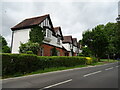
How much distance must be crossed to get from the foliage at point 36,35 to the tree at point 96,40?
2366cm

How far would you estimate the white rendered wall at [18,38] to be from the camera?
2491cm

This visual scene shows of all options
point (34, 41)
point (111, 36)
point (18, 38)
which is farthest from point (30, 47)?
point (111, 36)

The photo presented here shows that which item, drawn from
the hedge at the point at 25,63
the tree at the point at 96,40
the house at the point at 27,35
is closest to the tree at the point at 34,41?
the house at the point at 27,35

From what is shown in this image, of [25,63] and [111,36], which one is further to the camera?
[111,36]

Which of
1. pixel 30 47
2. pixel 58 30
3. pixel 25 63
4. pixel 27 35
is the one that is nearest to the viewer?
pixel 25 63

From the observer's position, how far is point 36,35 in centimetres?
2300

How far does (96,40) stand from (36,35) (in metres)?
24.9

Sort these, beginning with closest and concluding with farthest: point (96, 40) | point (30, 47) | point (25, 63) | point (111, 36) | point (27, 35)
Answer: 1. point (25, 63)
2. point (30, 47)
3. point (27, 35)
4. point (96, 40)
5. point (111, 36)

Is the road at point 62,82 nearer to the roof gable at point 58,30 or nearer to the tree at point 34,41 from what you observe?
the tree at point 34,41

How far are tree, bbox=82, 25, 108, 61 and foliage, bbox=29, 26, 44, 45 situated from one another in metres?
23.7

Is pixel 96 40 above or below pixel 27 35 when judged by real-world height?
above

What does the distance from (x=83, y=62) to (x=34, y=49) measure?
1106 cm

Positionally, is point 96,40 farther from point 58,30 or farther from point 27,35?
point 27,35

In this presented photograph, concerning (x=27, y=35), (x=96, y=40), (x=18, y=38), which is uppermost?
(x=96, y=40)
